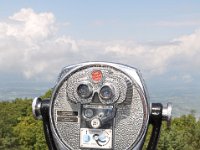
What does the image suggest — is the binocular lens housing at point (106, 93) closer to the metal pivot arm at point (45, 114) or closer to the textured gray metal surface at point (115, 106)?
the textured gray metal surface at point (115, 106)

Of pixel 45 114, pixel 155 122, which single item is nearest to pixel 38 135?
pixel 45 114

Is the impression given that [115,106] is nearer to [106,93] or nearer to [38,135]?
[106,93]

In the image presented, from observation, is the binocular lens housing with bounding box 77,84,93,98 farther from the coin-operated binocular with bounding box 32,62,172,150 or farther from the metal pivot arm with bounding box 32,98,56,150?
the metal pivot arm with bounding box 32,98,56,150

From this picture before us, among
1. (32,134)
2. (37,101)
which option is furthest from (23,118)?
(37,101)

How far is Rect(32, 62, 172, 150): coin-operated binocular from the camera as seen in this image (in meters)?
3.12

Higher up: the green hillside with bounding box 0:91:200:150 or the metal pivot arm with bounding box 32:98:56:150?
the metal pivot arm with bounding box 32:98:56:150

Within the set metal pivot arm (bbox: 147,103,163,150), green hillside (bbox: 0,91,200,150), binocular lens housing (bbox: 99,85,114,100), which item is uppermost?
binocular lens housing (bbox: 99,85,114,100)

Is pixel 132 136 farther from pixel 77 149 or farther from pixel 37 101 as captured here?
pixel 37 101

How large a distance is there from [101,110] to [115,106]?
8 cm

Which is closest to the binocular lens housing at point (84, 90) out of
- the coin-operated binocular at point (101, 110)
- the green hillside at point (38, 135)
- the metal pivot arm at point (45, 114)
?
the coin-operated binocular at point (101, 110)

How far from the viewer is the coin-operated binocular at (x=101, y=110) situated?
312cm

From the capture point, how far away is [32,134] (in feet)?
157

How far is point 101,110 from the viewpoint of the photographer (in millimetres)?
3127

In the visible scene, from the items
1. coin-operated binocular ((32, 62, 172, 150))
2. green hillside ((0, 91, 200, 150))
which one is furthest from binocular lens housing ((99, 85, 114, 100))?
green hillside ((0, 91, 200, 150))
